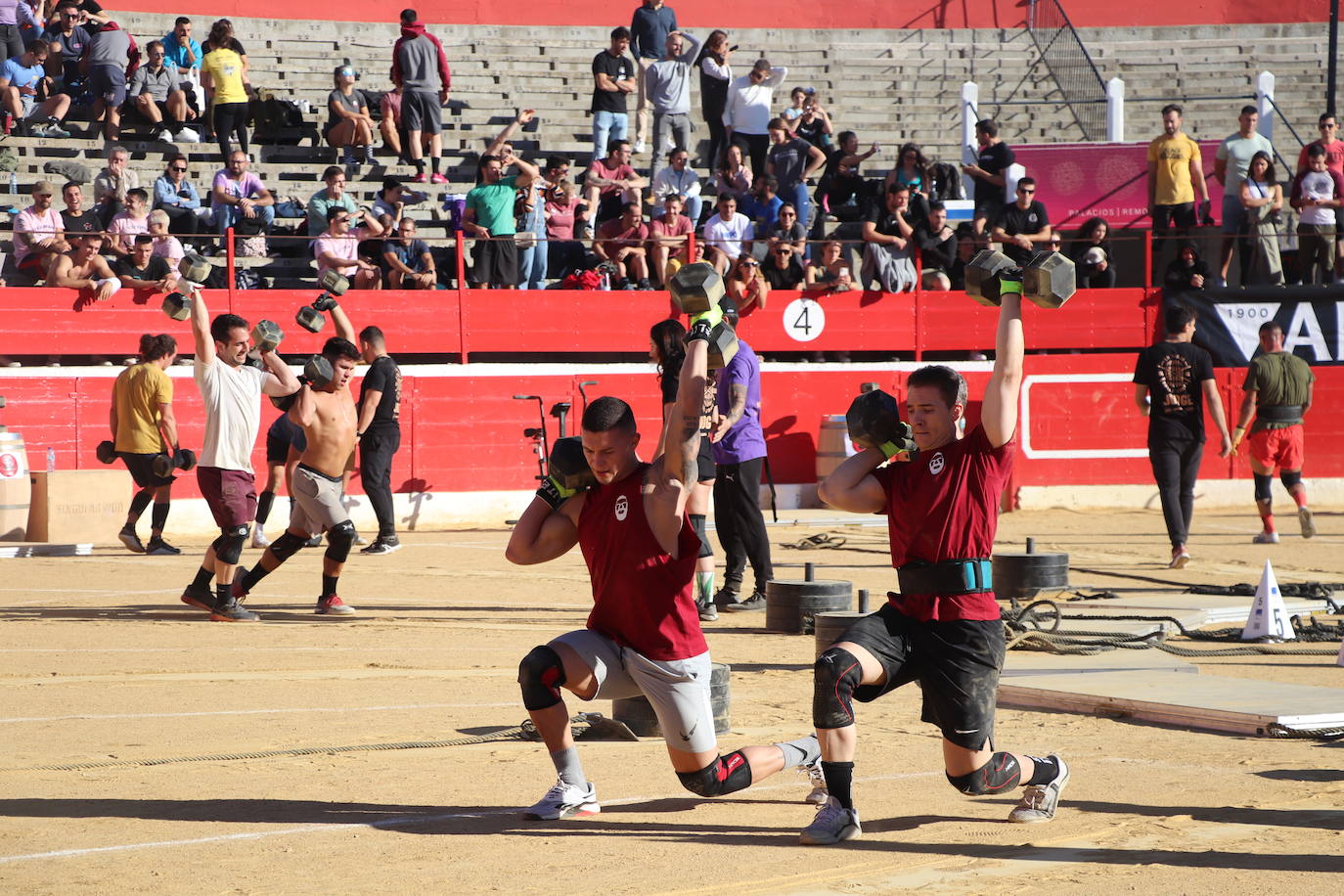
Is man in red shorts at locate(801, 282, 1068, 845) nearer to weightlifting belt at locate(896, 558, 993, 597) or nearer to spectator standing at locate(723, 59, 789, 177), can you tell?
weightlifting belt at locate(896, 558, 993, 597)

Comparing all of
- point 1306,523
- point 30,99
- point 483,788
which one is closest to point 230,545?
point 483,788

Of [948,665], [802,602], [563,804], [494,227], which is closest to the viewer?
[948,665]

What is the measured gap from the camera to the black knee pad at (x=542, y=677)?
5.64m

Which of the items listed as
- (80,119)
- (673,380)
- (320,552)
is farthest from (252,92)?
(673,380)

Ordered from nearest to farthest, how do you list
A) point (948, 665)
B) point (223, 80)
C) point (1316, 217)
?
point (948, 665), point (1316, 217), point (223, 80)

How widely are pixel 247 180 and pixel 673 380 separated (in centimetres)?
1115

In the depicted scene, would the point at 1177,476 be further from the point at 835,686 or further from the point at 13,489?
the point at 13,489

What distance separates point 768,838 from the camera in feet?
18.3

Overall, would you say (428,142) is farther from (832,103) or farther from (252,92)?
(832,103)

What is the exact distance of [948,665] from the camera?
18.1 feet

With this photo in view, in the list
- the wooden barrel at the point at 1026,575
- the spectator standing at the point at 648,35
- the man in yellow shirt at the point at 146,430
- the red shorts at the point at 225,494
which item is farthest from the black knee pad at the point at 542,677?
the spectator standing at the point at 648,35

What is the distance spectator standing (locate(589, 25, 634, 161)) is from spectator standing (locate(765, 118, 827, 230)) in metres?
2.18

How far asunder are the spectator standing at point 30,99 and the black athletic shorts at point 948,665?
59.7ft

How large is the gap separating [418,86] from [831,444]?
753cm
